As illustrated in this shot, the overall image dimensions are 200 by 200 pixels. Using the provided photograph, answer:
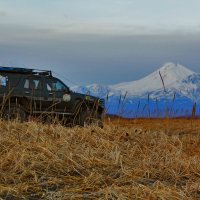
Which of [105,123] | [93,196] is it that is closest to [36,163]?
[93,196]

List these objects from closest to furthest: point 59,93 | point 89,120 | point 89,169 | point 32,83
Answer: point 89,169 < point 89,120 < point 32,83 < point 59,93

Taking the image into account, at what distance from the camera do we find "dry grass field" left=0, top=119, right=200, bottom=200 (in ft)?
17.7

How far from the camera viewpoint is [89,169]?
6.38 metres

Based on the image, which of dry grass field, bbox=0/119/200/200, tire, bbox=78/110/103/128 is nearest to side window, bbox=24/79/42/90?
tire, bbox=78/110/103/128

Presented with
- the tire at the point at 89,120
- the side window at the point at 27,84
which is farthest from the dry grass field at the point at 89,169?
the side window at the point at 27,84

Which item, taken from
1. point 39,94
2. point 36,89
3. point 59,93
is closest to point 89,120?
point 39,94

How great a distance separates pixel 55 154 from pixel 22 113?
944 centimetres

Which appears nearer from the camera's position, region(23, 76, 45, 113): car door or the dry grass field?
the dry grass field

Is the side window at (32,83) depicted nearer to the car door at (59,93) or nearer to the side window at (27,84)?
the side window at (27,84)

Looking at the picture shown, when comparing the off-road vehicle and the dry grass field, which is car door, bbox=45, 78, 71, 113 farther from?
the dry grass field

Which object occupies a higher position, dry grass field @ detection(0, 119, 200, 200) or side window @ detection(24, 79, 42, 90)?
side window @ detection(24, 79, 42, 90)

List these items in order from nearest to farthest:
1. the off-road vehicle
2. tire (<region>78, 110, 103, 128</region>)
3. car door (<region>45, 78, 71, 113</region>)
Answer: tire (<region>78, 110, 103, 128</region>) → the off-road vehicle → car door (<region>45, 78, 71, 113</region>)

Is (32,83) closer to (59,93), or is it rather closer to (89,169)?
(59,93)

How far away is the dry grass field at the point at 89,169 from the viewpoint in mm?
5383
